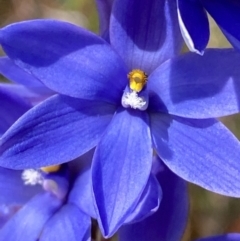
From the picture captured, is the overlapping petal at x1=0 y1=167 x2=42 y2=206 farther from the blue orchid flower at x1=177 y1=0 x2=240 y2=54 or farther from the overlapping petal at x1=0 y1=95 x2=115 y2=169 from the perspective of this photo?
the blue orchid flower at x1=177 y1=0 x2=240 y2=54

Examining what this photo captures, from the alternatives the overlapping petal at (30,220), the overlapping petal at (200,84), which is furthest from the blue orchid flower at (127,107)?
the overlapping petal at (30,220)

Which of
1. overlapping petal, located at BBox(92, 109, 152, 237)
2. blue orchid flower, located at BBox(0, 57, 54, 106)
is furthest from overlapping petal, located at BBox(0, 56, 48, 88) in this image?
overlapping petal, located at BBox(92, 109, 152, 237)

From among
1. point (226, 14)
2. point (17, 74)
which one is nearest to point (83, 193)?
point (17, 74)

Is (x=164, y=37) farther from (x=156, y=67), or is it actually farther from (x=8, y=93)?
(x=8, y=93)

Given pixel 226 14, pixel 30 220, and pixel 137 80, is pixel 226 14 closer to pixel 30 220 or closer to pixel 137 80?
pixel 137 80

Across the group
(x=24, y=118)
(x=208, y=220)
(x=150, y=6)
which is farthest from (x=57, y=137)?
(x=208, y=220)

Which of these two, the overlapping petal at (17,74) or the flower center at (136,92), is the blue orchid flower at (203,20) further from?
the overlapping petal at (17,74)
